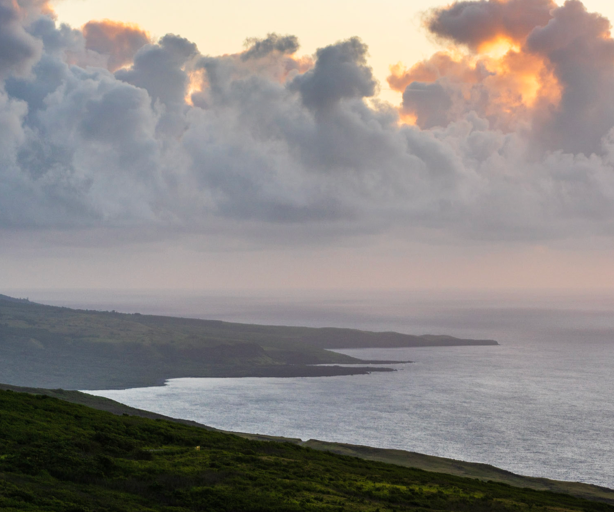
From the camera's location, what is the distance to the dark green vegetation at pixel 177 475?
40969mm

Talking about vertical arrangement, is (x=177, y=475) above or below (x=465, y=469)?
above

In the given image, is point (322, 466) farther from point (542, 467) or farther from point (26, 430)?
point (542, 467)

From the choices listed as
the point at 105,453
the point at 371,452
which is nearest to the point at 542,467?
the point at 371,452

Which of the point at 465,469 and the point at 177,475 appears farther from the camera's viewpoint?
Answer: the point at 465,469

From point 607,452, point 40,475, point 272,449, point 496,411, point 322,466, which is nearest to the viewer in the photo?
point 40,475

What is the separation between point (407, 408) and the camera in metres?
174

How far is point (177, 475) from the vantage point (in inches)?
1852

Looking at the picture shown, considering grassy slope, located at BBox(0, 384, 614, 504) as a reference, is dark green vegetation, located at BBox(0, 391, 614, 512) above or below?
above

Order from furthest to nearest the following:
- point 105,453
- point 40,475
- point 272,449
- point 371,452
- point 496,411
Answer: point 496,411
point 371,452
point 272,449
point 105,453
point 40,475

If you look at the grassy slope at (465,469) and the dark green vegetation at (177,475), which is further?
the grassy slope at (465,469)

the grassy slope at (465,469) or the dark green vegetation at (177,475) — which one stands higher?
the dark green vegetation at (177,475)

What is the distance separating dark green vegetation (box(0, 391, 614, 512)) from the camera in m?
41.0

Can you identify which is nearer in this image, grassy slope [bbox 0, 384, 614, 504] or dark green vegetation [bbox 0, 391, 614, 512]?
dark green vegetation [bbox 0, 391, 614, 512]

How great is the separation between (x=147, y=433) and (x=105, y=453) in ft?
36.8
